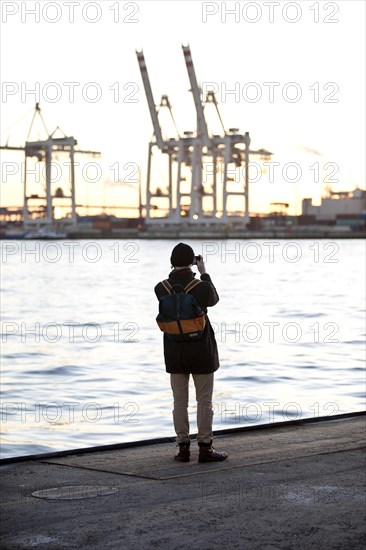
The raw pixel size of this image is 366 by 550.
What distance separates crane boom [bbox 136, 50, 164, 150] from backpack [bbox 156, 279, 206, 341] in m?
99.6

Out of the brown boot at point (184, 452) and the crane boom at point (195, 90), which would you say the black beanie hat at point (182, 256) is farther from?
the crane boom at point (195, 90)

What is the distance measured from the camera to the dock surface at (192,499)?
14.9 ft

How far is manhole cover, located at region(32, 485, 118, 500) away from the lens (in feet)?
17.5

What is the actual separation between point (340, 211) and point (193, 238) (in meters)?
51.9

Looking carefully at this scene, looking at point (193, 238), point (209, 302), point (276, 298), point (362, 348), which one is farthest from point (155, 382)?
point (193, 238)

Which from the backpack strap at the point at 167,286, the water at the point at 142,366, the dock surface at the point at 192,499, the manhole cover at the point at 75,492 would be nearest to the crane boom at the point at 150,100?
the water at the point at 142,366

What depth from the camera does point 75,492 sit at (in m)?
5.42

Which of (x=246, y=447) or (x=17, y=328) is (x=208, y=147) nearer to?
(x=17, y=328)

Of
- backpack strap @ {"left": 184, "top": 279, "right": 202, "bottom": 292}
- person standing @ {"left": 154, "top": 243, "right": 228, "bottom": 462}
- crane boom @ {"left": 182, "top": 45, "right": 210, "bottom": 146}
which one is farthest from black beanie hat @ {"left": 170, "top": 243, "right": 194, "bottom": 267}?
crane boom @ {"left": 182, "top": 45, "right": 210, "bottom": 146}

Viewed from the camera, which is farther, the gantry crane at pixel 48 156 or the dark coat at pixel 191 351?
the gantry crane at pixel 48 156

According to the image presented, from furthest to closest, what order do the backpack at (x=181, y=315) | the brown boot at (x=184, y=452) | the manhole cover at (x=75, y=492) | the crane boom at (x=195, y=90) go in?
the crane boom at (x=195, y=90) < the brown boot at (x=184, y=452) < the backpack at (x=181, y=315) < the manhole cover at (x=75, y=492)

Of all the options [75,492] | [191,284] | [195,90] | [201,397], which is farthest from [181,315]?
[195,90]

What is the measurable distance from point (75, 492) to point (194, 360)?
1091 millimetres

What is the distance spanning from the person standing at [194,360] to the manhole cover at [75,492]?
867 mm
